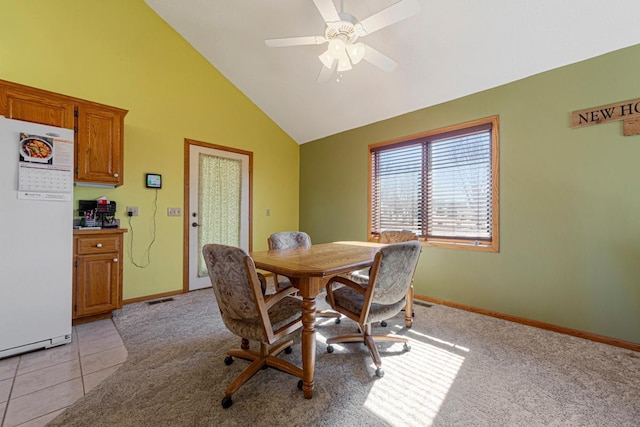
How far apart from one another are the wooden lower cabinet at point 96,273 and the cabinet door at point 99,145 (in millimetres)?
583

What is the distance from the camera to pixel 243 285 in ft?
4.60

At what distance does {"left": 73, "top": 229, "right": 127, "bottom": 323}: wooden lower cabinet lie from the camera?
241 centimetres

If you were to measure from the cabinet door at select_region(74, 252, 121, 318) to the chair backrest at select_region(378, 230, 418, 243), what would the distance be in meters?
2.89

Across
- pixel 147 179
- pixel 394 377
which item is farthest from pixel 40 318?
pixel 394 377

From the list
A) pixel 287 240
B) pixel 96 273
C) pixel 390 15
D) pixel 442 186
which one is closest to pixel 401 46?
pixel 390 15

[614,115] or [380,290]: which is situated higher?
[614,115]

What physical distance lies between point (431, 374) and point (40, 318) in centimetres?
301

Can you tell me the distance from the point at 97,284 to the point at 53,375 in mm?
989

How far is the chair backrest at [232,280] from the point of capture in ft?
4.48

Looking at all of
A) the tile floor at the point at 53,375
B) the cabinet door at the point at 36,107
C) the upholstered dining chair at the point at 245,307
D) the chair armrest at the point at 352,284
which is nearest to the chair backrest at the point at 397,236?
the chair armrest at the point at 352,284

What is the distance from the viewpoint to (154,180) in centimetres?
326

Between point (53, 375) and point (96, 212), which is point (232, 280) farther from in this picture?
point (96, 212)

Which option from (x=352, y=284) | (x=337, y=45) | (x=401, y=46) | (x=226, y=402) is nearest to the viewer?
(x=226, y=402)

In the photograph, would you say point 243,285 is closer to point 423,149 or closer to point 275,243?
point 275,243
